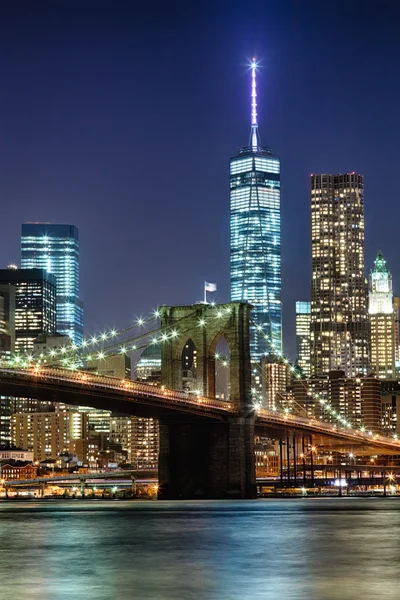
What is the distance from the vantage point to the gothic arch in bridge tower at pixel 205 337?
357ft

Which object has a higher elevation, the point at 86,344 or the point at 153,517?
the point at 86,344

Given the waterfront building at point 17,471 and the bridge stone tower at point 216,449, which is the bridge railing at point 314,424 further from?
the waterfront building at point 17,471

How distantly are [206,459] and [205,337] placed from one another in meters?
13.5

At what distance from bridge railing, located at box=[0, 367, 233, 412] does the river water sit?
2549cm

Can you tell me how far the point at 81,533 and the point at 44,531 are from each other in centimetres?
253

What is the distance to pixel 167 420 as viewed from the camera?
102875 millimetres

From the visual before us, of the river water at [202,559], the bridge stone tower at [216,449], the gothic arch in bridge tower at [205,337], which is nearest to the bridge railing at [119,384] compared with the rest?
the bridge stone tower at [216,449]

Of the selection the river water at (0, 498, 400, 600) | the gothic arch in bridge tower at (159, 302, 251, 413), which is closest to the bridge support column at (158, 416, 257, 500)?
the gothic arch in bridge tower at (159, 302, 251, 413)

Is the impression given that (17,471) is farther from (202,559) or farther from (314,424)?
(202,559)

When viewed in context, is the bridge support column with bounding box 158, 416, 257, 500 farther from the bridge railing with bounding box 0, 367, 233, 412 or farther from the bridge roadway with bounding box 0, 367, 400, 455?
the bridge railing with bounding box 0, 367, 233, 412

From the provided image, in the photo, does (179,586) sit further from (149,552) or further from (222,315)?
(222,315)

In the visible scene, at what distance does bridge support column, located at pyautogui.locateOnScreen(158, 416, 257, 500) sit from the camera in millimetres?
102000

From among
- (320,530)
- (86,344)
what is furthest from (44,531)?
(86,344)

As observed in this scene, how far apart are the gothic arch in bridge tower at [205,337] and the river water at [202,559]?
151 feet
